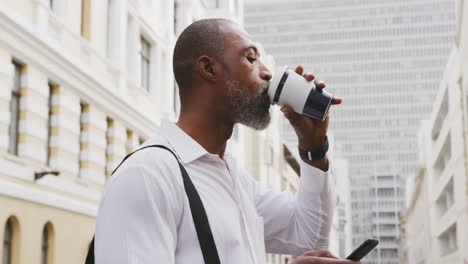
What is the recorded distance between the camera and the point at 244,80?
2334 mm

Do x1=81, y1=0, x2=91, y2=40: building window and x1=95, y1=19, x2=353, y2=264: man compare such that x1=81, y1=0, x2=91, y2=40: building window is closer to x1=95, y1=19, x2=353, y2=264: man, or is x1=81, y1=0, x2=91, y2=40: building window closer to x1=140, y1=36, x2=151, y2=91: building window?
x1=140, y1=36, x2=151, y2=91: building window

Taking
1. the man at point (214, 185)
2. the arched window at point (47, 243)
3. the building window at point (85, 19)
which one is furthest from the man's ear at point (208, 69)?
the building window at point (85, 19)

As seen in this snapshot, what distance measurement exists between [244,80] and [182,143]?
0.89 ft

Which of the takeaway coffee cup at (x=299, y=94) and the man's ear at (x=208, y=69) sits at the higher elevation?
the man's ear at (x=208, y=69)

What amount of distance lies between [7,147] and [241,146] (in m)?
24.9

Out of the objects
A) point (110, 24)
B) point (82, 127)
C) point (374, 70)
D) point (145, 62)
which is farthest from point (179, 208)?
point (374, 70)

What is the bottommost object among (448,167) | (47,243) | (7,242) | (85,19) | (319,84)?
(319,84)

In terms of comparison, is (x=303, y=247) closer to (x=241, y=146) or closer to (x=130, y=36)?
(x=130, y=36)

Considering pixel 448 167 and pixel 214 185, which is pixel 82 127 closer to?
pixel 214 185

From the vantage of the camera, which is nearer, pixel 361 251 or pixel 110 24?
pixel 361 251

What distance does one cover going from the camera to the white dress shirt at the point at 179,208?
1.98 m

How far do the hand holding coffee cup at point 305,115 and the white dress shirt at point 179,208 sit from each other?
10cm

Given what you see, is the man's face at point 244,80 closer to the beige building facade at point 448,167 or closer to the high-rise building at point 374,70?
the beige building facade at point 448,167

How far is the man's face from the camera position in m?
2.33
